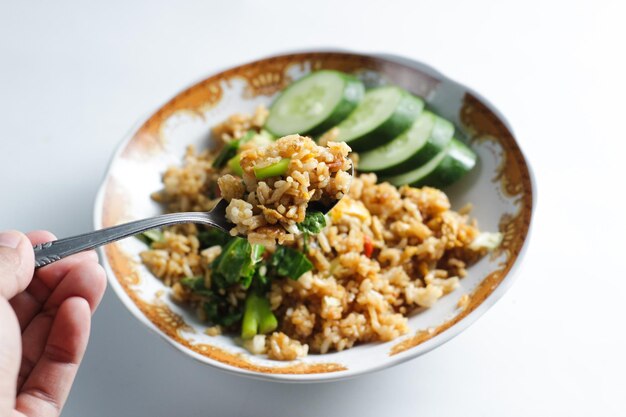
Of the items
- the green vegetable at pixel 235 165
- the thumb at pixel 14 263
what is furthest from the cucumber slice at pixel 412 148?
the thumb at pixel 14 263

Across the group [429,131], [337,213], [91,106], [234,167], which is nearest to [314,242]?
[337,213]

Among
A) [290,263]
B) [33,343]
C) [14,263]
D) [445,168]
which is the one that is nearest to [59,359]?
[33,343]

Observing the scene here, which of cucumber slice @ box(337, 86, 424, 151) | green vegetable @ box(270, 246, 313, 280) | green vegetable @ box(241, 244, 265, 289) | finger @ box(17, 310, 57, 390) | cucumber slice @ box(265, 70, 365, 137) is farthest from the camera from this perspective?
cucumber slice @ box(265, 70, 365, 137)

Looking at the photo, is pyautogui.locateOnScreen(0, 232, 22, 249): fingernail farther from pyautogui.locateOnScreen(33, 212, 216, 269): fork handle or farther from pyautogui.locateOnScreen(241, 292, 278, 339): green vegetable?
pyautogui.locateOnScreen(241, 292, 278, 339): green vegetable

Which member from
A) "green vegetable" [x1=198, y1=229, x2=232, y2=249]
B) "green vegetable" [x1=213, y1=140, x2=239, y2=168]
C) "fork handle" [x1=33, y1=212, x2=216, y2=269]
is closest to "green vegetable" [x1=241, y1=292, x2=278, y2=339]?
"green vegetable" [x1=198, y1=229, x2=232, y2=249]

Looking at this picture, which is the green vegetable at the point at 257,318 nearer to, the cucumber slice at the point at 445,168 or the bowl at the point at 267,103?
the bowl at the point at 267,103

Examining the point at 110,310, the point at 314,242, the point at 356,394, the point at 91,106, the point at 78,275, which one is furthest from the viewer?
the point at 91,106

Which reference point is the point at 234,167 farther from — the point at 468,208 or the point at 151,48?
the point at 151,48
